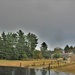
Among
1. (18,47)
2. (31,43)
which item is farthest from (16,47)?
(31,43)

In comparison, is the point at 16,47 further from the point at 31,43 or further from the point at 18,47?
the point at 31,43

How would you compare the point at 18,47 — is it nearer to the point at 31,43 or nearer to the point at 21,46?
the point at 21,46

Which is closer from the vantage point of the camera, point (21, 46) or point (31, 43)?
point (21, 46)

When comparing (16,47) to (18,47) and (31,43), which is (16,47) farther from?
(31,43)

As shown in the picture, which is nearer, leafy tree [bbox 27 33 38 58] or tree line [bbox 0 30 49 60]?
tree line [bbox 0 30 49 60]

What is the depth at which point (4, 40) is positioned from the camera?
12475 centimetres

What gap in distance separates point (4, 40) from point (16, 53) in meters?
11.3

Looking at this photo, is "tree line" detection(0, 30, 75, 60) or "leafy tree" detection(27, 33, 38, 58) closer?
"tree line" detection(0, 30, 75, 60)

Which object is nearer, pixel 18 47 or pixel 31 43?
pixel 18 47

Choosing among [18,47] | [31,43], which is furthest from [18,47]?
[31,43]

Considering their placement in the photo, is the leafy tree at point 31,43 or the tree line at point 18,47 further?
the leafy tree at point 31,43

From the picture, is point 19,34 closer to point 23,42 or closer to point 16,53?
point 23,42

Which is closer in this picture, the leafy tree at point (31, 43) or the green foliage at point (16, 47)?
the green foliage at point (16, 47)

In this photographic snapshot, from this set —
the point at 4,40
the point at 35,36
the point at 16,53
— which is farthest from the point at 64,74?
the point at 35,36
